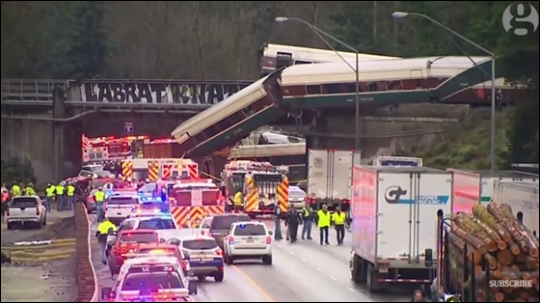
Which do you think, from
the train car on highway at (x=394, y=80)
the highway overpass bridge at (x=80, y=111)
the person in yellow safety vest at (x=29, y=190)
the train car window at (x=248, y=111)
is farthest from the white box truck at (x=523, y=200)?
the train car on highway at (x=394, y=80)

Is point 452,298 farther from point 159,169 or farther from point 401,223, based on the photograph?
point 159,169

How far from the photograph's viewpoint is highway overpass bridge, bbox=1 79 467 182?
18.5 meters

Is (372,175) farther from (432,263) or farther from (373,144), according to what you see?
(373,144)

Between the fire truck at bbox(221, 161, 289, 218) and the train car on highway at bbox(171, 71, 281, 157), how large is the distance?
2.14 feet

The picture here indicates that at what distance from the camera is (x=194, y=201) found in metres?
32.0

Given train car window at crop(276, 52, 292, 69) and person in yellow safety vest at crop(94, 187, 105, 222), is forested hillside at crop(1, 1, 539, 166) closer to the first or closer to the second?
train car window at crop(276, 52, 292, 69)

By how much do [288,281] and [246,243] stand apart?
5.67 metres

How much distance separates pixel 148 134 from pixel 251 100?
97.8 inches

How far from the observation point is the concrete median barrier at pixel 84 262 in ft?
66.4

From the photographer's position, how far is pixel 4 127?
16594mm

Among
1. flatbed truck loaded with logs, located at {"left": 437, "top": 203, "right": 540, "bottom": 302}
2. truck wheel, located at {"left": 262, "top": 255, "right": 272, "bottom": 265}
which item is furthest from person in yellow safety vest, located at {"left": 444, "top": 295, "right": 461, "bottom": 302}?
truck wheel, located at {"left": 262, "top": 255, "right": 272, "bottom": 265}

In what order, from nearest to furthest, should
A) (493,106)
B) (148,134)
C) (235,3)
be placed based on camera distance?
1. (235,3)
2. (148,134)
3. (493,106)

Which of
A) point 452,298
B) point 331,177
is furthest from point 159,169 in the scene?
point 331,177

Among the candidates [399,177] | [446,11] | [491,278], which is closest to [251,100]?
[399,177]
